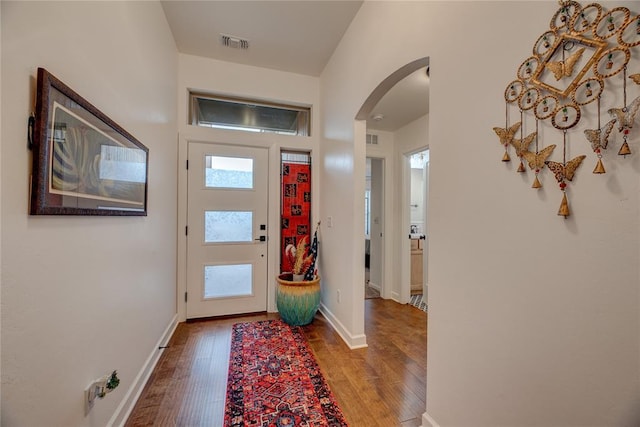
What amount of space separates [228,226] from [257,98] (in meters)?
1.60

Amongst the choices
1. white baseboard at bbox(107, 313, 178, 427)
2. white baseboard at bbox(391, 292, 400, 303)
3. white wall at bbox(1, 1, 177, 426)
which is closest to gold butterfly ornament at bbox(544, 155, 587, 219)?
white wall at bbox(1, 1, 177, 426)

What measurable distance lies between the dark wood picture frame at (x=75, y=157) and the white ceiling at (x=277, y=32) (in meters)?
Result: 1.51

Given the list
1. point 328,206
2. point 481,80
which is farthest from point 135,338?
point 481,80

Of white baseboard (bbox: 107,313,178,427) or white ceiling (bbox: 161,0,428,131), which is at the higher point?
white ceiling (bbox: 161,0,428,131)

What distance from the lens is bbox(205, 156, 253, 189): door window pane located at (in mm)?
3043

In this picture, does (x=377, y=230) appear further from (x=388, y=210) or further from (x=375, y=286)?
(x=375, y=286)

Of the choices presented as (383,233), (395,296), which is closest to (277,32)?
(383,233)

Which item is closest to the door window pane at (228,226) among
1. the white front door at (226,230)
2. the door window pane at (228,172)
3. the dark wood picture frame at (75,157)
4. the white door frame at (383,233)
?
the white front door at (226,230)

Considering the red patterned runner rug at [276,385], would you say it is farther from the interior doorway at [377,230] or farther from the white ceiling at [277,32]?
the white ceiling at [277,32]

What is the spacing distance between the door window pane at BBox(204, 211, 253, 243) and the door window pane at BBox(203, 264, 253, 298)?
1.08 ft

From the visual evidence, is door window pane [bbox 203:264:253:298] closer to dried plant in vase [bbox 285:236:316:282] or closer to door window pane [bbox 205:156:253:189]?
dried plant in vase [bbox 285:236:316:282]

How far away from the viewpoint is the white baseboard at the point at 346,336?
240cm

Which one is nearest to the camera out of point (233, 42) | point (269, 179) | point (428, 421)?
point (428, 421)

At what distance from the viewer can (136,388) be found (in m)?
1.69
